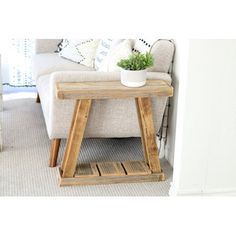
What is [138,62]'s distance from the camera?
2150 mm

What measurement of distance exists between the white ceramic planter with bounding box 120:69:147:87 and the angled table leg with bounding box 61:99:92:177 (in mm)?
210

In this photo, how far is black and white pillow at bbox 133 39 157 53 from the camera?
7.95 feet

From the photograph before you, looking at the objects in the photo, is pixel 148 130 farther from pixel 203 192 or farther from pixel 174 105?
pixel 203 192

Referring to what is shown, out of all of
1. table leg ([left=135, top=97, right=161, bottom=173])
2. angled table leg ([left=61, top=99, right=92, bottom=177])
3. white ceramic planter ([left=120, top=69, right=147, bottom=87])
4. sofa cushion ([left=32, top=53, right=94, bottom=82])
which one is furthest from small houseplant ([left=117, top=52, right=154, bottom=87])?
sofa cushion ([left=32, top=53, right=94, bottom=82])

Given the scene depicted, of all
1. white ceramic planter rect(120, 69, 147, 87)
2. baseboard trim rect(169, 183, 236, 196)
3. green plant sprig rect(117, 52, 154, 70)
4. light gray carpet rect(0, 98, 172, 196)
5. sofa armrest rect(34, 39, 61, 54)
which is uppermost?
green plant sprig rect(117, 52, 154, 70)

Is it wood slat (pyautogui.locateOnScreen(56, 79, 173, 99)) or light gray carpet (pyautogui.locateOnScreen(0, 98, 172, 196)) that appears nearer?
wood slat (pyautogui.locateOnScreen(56, 79, 173, 99))

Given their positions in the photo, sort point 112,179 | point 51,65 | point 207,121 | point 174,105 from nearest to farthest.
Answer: point 207,121 → point 112,179 → point 174,105 → point 51,65

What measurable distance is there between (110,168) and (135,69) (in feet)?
1.93

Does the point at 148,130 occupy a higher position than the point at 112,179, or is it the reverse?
the point at 148,130

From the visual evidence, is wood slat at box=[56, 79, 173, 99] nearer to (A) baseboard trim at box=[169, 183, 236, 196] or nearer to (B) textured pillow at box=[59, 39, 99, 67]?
(A) baseboard trim at box=[169, 183, 236, 196]

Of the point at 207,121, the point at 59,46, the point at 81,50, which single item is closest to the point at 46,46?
the point at 59,46

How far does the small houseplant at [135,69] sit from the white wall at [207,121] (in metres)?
0.29
